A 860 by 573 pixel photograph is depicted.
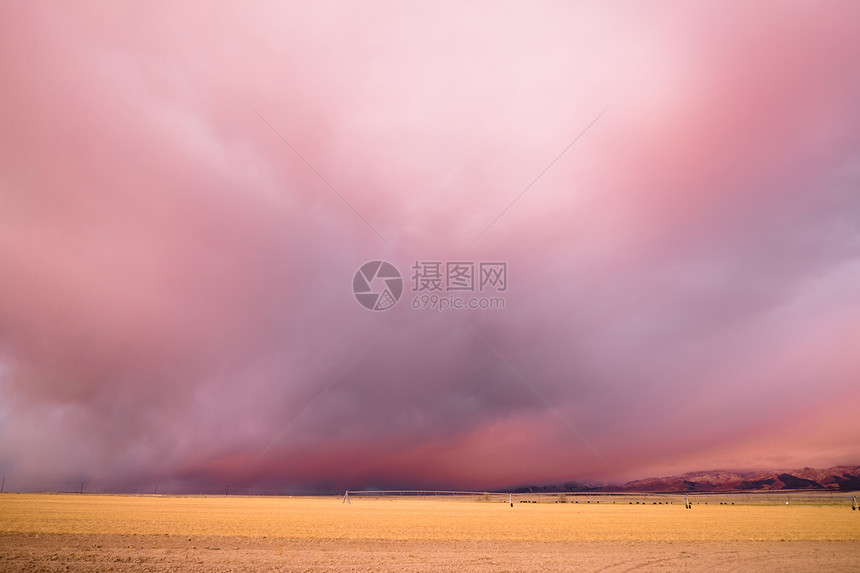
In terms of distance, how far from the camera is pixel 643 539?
3466 cm

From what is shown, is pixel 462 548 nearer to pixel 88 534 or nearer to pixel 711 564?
pixel 711 564

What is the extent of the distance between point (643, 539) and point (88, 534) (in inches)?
1507

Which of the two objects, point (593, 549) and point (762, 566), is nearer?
point (762, 566)

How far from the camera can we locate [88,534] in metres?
32.2

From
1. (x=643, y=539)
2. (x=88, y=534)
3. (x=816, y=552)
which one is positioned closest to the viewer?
(x=816, y=552)

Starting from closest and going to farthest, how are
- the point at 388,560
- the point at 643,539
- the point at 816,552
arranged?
the point at 388,560, the point at 816,552, the point at 643,539

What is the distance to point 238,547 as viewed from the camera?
27.5 meters

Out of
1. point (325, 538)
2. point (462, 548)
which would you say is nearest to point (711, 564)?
point (462, 548)

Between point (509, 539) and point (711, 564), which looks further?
point (509, 539)

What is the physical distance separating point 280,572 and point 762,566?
2149cm

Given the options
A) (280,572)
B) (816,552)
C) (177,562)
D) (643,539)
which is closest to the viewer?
(280,572)

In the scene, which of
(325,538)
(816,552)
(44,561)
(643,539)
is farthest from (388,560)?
(816,552)

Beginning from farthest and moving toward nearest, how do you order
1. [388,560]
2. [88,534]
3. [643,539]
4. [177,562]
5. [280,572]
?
[643,539] → [88,534] → [388,560] → [177,562] → [280,572]

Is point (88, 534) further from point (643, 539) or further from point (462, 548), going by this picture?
point (643, 539)
